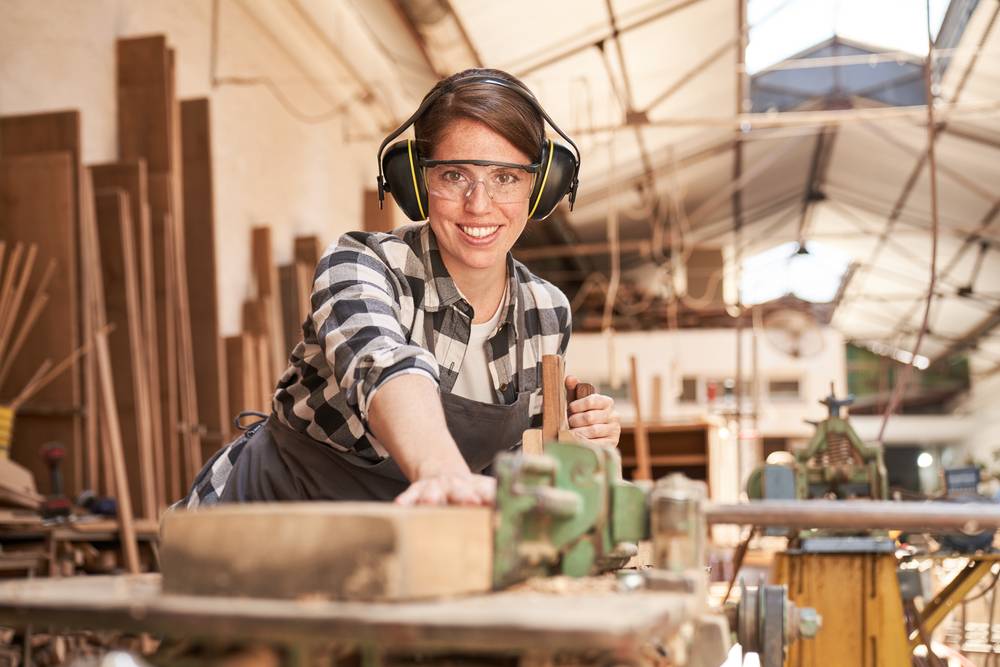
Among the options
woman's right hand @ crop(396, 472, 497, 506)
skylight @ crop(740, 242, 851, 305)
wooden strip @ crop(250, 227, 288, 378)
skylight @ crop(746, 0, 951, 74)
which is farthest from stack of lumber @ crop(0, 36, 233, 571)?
skylight @ crop(740, 242, 851, 305)

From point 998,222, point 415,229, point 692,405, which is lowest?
point 692,405

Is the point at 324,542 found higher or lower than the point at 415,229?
lower

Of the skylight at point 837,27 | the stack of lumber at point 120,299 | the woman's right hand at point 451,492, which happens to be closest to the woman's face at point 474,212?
the woman's right hand at point 451,492

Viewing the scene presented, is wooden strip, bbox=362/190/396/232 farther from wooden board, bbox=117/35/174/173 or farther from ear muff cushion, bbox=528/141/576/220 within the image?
ear muff cushion, bbox=528/141/576/220

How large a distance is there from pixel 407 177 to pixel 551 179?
0.87 feet

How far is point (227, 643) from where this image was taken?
1.01 m

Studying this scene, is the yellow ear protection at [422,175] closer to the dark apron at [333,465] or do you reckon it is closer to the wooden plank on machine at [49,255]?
the dark apron at [333,465]

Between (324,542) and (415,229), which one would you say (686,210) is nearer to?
(415,229)

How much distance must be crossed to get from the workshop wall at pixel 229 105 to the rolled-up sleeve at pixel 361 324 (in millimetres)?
4434

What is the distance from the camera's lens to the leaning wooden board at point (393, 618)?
838 millimetres

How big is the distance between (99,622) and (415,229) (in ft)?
3.62

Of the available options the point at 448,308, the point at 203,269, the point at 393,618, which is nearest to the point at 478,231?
the point at 448,308

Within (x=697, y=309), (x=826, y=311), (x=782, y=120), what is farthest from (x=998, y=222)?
(x=782, y=120)

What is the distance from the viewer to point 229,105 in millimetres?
8172
